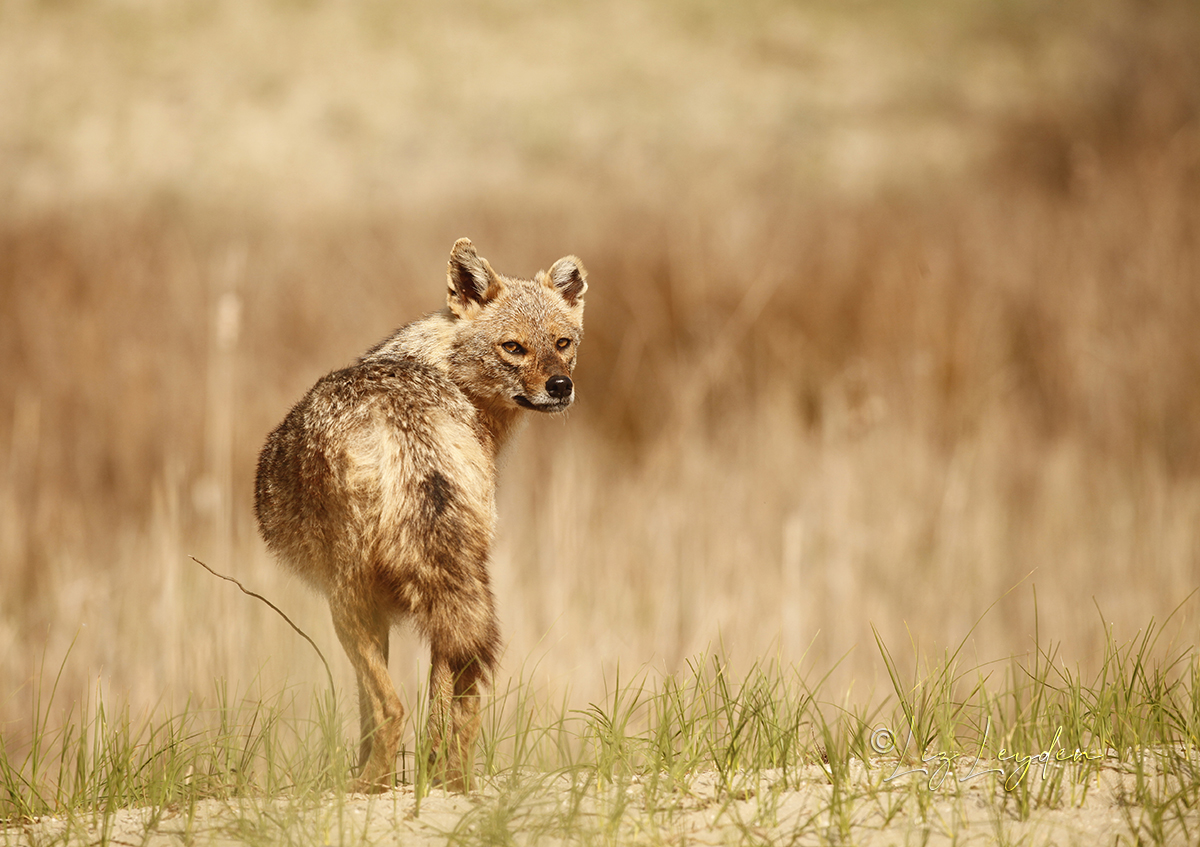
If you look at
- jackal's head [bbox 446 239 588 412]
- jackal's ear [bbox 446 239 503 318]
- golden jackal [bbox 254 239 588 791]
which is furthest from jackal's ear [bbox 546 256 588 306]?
golden jackal [bbox 254 239 588 791]

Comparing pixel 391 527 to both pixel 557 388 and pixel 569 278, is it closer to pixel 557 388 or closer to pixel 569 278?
pixel 557 388

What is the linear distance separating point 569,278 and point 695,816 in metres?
1.29

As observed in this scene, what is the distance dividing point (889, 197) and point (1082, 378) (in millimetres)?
4103

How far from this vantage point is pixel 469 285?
2393 mm

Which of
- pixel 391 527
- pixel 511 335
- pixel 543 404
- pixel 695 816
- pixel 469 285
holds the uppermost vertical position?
pixel 469 285

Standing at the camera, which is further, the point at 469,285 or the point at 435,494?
the point at 469,285

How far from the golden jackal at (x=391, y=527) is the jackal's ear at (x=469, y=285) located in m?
0.33

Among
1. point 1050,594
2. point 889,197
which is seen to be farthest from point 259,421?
point 889,197

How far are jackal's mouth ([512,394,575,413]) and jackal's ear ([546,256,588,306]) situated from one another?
42 centimetres

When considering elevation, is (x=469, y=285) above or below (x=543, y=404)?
above

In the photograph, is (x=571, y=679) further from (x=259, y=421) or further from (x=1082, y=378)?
(x=1082, y=378)

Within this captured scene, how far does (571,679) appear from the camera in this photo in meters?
5.79

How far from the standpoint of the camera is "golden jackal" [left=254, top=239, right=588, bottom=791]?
185 cm

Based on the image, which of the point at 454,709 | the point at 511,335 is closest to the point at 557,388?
the point at 511,335
